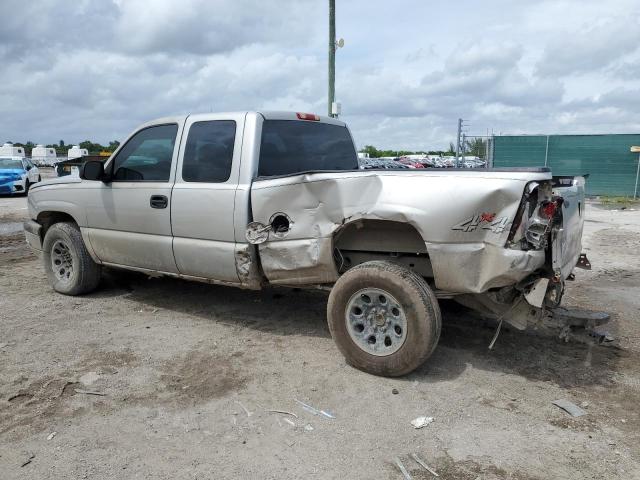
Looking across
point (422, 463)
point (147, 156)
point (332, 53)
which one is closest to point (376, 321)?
point (422, 463)

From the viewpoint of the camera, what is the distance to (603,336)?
4645mm

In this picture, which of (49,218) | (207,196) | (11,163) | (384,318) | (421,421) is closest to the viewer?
(421,421)

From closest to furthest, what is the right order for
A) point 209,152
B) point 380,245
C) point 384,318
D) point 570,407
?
point 570,407 < point 384,318 < point 380,245 < point 209,152

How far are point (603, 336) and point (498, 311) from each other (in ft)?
A: 4.24

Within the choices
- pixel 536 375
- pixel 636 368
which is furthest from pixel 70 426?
pixel 636 368

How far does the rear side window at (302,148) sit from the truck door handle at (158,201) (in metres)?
1.01

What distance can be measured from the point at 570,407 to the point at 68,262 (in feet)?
17.5

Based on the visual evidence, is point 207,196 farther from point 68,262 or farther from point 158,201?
point 68,262

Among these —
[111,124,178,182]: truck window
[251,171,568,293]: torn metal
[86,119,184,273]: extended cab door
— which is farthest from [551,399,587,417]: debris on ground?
[111,124,178,182]: truck window

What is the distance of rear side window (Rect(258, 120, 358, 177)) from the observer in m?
4.78

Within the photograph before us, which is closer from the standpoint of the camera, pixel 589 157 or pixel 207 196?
pixel 207 196

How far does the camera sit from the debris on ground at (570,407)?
11.4ft

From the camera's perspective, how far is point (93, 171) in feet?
17.8

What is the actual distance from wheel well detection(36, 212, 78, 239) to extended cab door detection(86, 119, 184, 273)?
2.29ft
